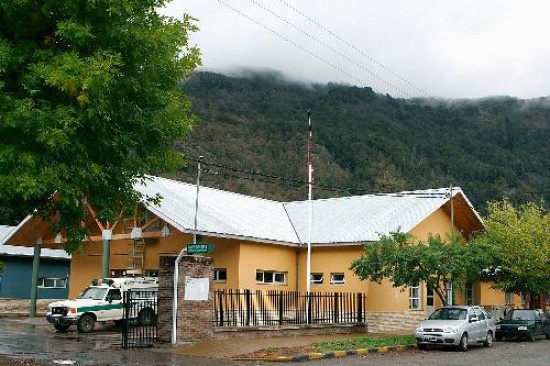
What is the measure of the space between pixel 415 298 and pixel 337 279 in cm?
363

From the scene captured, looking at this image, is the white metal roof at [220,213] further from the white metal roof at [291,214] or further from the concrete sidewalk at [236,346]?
the concrete sidewalk at [236,346]

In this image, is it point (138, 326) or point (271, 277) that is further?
point (271, 277)

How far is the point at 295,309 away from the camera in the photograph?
84.1ft

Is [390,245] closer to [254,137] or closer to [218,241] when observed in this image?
[218,241]

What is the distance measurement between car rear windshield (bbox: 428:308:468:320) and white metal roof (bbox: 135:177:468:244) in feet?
14.8

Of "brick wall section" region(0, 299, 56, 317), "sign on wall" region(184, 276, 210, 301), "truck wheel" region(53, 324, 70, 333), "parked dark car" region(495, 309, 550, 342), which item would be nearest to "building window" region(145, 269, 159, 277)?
"truck wheel" region(53, 324, 70, 333)

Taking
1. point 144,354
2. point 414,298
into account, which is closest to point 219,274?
point 414,298

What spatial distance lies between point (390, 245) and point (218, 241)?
8.24 meters

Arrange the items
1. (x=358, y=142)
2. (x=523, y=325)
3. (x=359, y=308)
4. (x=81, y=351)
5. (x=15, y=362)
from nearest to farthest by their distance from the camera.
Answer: (x=15, y=362) → (x=81, y=351) → (x=523, y=325) → (x=359, y=308) → (x=358, y=142)

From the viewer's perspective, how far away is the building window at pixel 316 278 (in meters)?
30.8

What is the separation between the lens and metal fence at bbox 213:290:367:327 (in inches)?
946

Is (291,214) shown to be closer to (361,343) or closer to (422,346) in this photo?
(422,346)

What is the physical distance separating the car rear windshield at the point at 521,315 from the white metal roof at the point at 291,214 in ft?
17.5

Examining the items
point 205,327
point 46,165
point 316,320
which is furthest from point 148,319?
point 46,165
